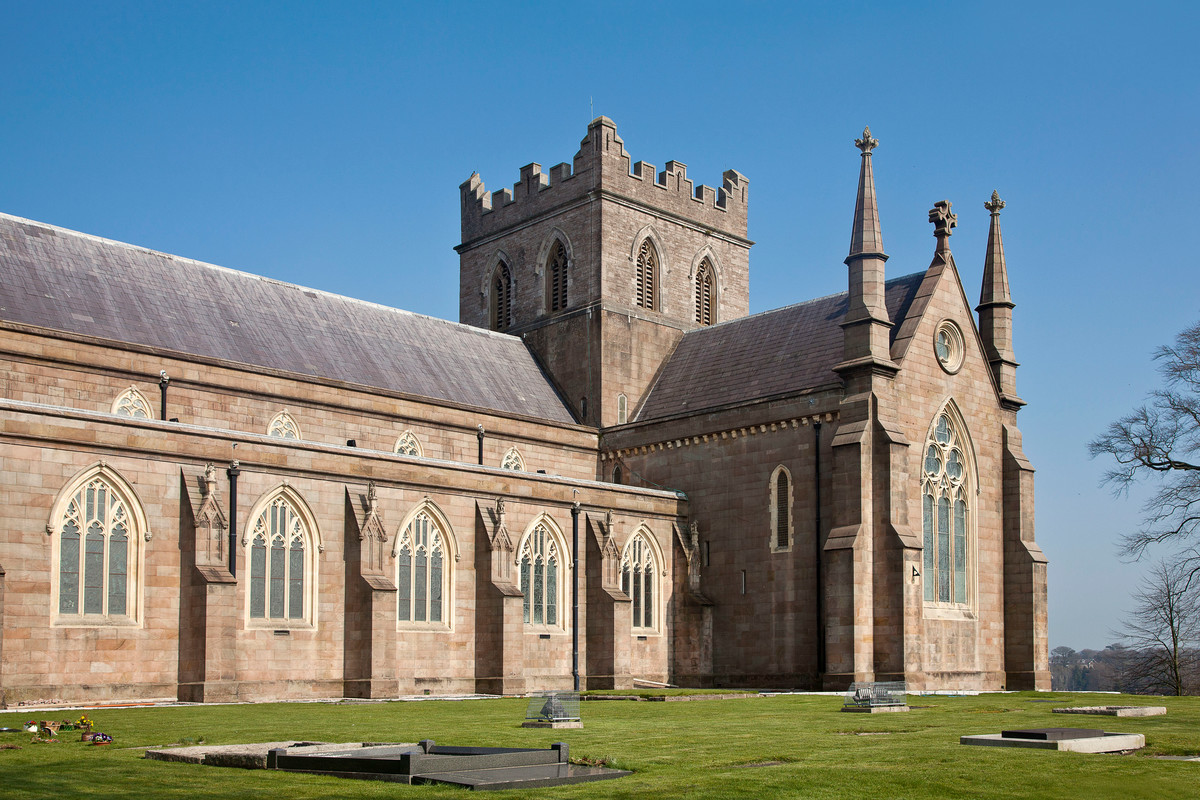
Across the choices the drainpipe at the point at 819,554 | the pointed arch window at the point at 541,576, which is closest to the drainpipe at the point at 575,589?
the pointed arch window at the point at 541,576

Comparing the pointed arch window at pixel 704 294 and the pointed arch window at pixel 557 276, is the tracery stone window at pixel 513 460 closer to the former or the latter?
the pointed arch window at pixel 557 276

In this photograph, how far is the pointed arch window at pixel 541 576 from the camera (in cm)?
3919

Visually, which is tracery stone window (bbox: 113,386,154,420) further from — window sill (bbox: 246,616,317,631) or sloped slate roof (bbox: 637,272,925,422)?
sloped slate roof (bbox: 637,272,925,422)

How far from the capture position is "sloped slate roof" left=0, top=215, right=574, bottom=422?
3659 centimetres

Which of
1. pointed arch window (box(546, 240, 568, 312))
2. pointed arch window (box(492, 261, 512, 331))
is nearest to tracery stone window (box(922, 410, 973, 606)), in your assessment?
pointed arch window (box(546, 240, 568, 312))

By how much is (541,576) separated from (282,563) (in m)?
9.01

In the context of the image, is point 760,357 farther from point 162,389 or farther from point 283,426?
point 162,389

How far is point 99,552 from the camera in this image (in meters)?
30.1

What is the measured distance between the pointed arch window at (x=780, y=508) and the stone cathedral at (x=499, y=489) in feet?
0.34

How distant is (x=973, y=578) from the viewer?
41.9 m

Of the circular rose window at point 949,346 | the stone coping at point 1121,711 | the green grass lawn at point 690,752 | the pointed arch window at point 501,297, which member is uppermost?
the pointed arch window at point 501,297

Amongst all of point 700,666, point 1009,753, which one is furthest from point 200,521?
point 1009,753

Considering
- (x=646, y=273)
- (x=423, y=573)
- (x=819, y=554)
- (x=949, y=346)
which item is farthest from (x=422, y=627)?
(x=646, y=273)

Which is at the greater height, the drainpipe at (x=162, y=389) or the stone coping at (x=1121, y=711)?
the drainpipe at (x=162, y=389)
